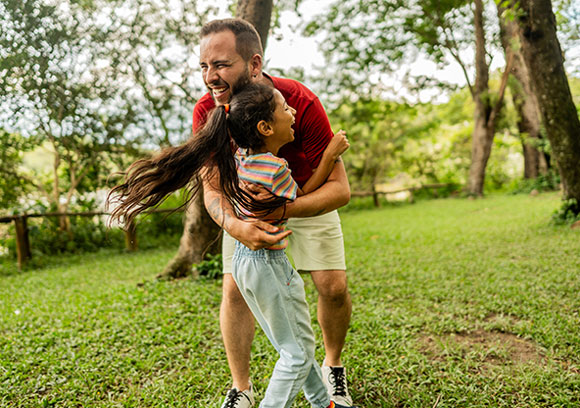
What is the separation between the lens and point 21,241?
618 cm

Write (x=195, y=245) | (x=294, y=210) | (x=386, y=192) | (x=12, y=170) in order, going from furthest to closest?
(x=386, y=192)
(x=12, y=170)
(x=195, y=245)
(x=294, y=210)

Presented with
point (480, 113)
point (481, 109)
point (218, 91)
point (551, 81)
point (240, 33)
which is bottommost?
point (218, 91)

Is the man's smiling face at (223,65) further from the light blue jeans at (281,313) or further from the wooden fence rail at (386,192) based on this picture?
the wooden fence rail at (386,192)

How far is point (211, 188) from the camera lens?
5.49ft

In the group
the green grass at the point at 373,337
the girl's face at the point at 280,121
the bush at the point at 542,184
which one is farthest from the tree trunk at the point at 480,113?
the girl's face at the point at 280,121

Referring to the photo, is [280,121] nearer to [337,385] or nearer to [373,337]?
[337,385]

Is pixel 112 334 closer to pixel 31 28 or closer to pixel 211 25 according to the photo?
pixel 211 25

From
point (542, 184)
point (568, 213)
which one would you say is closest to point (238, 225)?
point (568, 213)

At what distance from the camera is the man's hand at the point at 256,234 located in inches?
55.4

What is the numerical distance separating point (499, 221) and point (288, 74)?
5688 mm

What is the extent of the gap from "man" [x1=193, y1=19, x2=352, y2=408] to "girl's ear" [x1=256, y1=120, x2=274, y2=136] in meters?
0.28

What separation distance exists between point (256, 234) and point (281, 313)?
11.9 inches

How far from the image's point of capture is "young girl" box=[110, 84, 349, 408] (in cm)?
144

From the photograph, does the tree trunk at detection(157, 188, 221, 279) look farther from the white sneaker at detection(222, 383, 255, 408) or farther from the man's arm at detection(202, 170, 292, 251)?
the man's arm at detection(202, 170, 292, 251)
